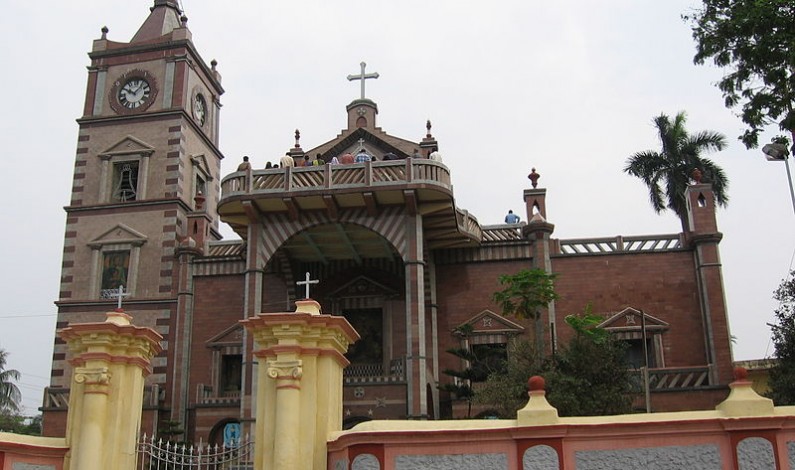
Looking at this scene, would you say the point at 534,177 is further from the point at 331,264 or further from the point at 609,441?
the point at 609,441

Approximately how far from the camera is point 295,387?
36.7 feet

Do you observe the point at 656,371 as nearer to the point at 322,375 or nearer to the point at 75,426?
the point at 322,375

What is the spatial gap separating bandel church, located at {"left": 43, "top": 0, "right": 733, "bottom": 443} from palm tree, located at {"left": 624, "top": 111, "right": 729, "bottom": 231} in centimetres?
529

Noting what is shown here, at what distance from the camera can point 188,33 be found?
1260 inches

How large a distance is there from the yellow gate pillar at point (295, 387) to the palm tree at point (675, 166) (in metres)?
21.8

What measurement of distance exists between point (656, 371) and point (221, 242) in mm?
14688

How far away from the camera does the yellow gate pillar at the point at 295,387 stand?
11062 mm

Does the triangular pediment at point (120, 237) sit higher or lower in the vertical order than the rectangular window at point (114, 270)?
higher

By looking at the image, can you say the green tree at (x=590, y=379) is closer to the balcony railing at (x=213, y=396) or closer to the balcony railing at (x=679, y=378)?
the balcony railing at (x=679, y=378)

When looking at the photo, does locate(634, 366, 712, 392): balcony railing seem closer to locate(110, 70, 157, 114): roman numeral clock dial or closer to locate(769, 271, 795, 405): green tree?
locate(769, 271, 795, 405): green tree

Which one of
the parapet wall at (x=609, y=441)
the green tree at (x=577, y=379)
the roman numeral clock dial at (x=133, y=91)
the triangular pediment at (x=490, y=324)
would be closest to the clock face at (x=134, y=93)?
the roman numeral clock dial at (x=133, y=91)

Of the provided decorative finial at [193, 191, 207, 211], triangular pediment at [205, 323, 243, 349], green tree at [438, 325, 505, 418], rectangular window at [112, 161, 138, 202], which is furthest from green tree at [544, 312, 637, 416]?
rectangular window at [112, 161, 138, 202]

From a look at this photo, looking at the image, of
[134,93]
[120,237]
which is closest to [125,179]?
[120,237]

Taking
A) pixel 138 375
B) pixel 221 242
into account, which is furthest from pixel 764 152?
pixel 221 242
